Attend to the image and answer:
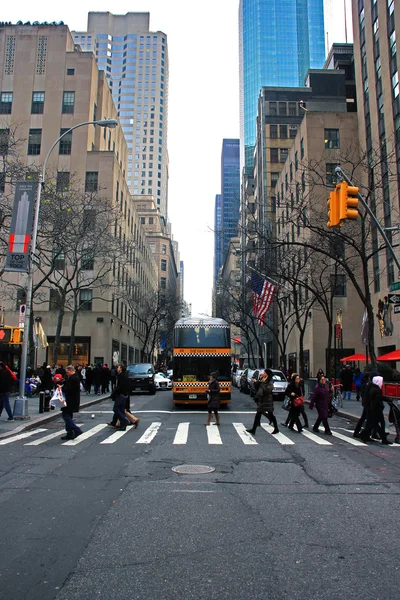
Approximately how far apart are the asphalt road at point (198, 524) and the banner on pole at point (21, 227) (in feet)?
22.2

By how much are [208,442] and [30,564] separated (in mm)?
7328

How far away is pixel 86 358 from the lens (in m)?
46.4

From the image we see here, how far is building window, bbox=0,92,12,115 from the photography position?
50.4 metres

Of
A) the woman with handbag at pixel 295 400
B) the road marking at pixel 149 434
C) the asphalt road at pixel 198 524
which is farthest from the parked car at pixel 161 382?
the asphalt road at pixel 198 524

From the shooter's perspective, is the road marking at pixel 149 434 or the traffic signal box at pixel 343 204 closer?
the traffic signal box at pixel 343 204

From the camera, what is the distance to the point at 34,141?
49.6m

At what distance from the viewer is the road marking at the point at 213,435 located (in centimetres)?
1134

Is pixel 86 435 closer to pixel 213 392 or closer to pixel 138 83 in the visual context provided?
pixel 213 392

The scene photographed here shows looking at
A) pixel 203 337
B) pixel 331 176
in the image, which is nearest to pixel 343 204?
pixel 203 337

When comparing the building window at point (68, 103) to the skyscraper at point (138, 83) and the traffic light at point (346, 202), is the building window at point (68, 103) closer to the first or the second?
the traffic light at point (346, 202)

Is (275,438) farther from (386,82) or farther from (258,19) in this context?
(258,19)

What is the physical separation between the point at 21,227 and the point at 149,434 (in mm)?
7982

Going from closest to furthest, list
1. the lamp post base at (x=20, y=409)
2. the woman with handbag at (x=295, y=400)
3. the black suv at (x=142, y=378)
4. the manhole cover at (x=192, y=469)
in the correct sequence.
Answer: the manhole cover at (x=192, y=469) → the woman with handbag at (x=295, y=400) → the lamp post base at (x=20, y=409) → the black suv at (x=142, y=378)

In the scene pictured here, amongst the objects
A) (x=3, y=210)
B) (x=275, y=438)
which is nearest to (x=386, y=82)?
(x=3, y=210)
